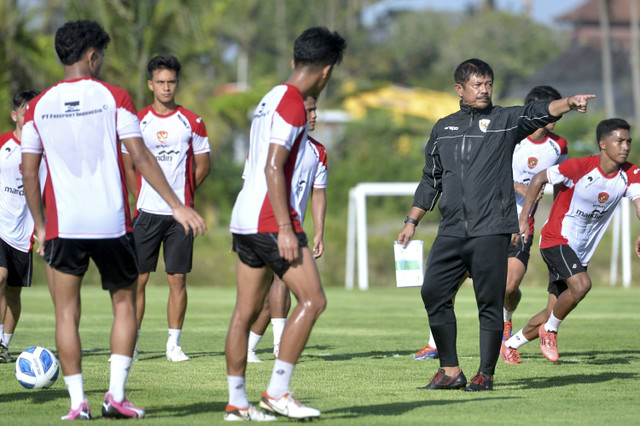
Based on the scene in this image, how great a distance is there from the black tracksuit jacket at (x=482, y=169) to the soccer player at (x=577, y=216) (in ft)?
5.11

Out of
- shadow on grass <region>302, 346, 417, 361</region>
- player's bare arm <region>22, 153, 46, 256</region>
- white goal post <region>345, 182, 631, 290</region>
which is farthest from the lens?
white goal post <region>345, 182, 631, 290</region>

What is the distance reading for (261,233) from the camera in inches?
247

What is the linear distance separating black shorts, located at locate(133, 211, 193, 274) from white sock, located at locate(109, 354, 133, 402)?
3.52 meters

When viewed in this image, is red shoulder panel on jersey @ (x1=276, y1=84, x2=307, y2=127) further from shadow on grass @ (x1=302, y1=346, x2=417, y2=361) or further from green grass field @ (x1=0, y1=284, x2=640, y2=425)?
shadow on grass @ (x1=302, y1=346, x2=417, y2=361)

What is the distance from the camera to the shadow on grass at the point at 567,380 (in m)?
8.34

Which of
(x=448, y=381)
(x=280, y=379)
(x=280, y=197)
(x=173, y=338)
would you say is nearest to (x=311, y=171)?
(x=173, y=338)

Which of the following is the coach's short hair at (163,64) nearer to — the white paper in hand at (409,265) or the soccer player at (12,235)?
the soccer player at (12,235)

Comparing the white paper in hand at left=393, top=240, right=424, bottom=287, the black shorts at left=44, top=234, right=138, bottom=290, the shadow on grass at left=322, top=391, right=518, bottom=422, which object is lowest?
the shadow on grass at left=322, top=391, right=518, bottom=422

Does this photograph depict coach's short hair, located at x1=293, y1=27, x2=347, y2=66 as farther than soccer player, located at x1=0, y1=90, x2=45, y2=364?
No

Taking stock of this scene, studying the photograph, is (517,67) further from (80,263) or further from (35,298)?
(80,263)

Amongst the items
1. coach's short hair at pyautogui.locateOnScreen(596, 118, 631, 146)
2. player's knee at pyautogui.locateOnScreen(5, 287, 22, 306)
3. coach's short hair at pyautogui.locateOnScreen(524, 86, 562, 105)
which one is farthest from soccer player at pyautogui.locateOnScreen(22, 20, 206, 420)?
coach's short hair at pyautogui.locateOnScreen(524, 86, 562, 105)

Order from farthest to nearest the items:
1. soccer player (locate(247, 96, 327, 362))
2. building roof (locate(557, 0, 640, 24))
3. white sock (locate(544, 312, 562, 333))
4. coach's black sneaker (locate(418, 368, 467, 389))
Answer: building roof (locate(557, 0, 640, 24)) < white sock (locate(544, 312, 562, 333)) < soccer player (locate(247, 96, 327, 362)) < coach's black sneaker (locate(418, 368, 467, 389))

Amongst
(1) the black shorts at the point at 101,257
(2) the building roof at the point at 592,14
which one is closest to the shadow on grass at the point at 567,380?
(1) the black shorts at the point at 101,257

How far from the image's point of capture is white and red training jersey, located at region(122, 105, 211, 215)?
9.82 m
